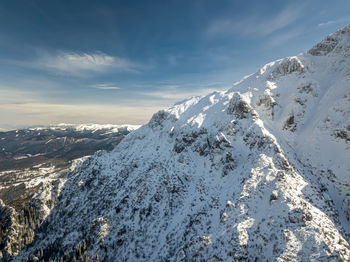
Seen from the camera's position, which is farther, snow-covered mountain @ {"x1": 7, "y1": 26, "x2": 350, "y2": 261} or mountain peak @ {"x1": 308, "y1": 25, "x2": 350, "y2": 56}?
mountain peak @ {"x1": 308, "y1": 25, "x2": 350, "y2": 56}

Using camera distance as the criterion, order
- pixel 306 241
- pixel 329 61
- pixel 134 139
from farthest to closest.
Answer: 1. pixel 134 139
2. pixel 329 61
3. pixel 306 241

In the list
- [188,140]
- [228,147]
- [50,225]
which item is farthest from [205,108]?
[50,225]

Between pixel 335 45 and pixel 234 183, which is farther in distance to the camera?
pixel 335 45

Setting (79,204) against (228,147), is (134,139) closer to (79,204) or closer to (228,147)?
(79,204)

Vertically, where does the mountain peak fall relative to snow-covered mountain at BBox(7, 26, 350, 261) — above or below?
above
